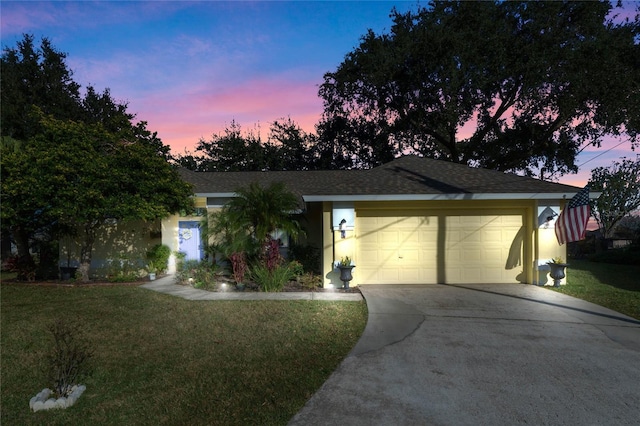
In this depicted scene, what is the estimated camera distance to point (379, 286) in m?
10.9

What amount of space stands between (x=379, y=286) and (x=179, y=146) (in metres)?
27.6

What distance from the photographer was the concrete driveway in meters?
3.69

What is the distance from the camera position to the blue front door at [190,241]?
13898mm

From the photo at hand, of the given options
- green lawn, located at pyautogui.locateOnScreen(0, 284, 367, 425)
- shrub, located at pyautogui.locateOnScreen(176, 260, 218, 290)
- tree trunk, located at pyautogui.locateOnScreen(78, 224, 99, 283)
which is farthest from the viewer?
tree trunk, located at pyautogui.locateOnScreen(78, 224, 99, 283)

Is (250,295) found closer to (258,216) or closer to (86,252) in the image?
(258,216)

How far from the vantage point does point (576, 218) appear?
9250 mm

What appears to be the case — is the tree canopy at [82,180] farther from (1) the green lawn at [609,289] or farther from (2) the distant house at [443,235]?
(1) the green lawn at [609,289]

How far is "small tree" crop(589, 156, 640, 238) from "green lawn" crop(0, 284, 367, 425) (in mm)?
28114

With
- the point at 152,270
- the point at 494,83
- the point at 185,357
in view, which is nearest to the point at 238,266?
the point at 152,270

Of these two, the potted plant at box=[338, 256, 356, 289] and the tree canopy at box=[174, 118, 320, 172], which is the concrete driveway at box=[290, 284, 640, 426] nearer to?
the potted plant at box=[338, 256, 356, 289]

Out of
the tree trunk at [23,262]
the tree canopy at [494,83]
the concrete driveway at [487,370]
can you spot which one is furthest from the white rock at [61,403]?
the tree canopy at [494,83]

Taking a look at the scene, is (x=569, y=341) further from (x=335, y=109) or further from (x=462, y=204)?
(x=335, y=109)

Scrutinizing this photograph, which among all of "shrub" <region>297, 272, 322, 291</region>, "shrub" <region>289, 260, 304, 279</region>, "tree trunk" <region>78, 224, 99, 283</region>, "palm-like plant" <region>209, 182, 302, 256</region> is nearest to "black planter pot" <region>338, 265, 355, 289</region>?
"shrub" <region>297, 272, 322, 291</region>

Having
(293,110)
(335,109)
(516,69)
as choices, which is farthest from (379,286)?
(293,110)
